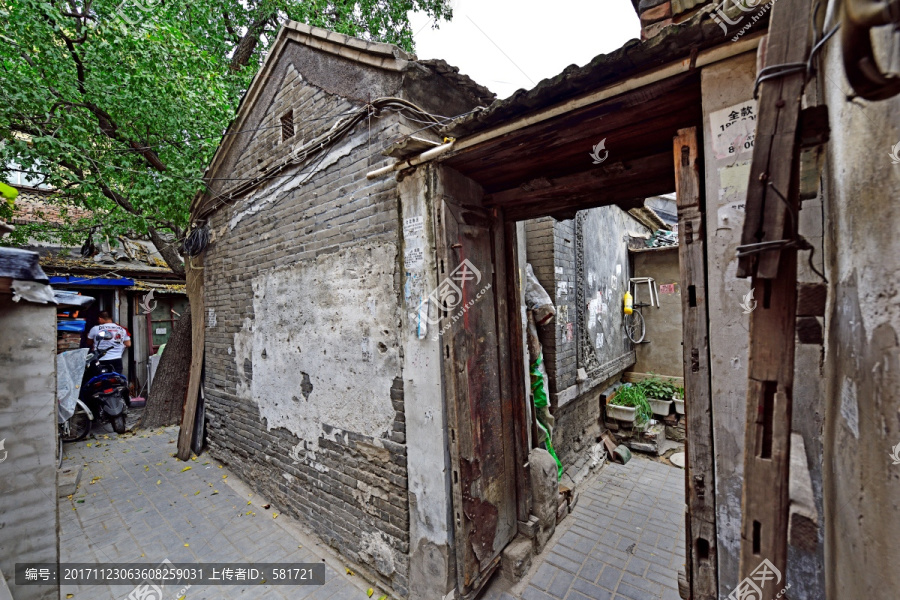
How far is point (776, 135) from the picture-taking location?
44.5 inches

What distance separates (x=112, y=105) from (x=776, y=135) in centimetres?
818

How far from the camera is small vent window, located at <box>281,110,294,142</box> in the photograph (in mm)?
4320

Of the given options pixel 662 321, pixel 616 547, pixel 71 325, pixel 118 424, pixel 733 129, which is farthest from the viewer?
pixel 71 325

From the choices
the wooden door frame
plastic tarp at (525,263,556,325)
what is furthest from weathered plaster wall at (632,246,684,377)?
the wooden door frame

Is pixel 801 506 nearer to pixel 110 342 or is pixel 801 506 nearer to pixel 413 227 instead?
pixel 413 227

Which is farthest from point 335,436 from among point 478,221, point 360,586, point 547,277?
point 547,277

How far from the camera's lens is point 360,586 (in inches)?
130

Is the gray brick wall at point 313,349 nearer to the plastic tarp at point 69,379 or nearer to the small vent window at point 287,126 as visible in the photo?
the small vent window at point 287,126

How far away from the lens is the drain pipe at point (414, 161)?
263 centimetres

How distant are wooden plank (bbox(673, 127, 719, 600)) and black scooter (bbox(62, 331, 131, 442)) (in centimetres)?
965

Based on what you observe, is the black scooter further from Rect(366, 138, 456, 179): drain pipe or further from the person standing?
Answer: Rect(366, 138, 456, 179): drain pipe

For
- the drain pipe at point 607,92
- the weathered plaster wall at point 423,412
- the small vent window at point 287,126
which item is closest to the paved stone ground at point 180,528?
the weathered plaster wall at point 423,412

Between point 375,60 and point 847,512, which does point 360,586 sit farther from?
point 375,60

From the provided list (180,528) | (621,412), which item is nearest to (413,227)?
(180,528)
